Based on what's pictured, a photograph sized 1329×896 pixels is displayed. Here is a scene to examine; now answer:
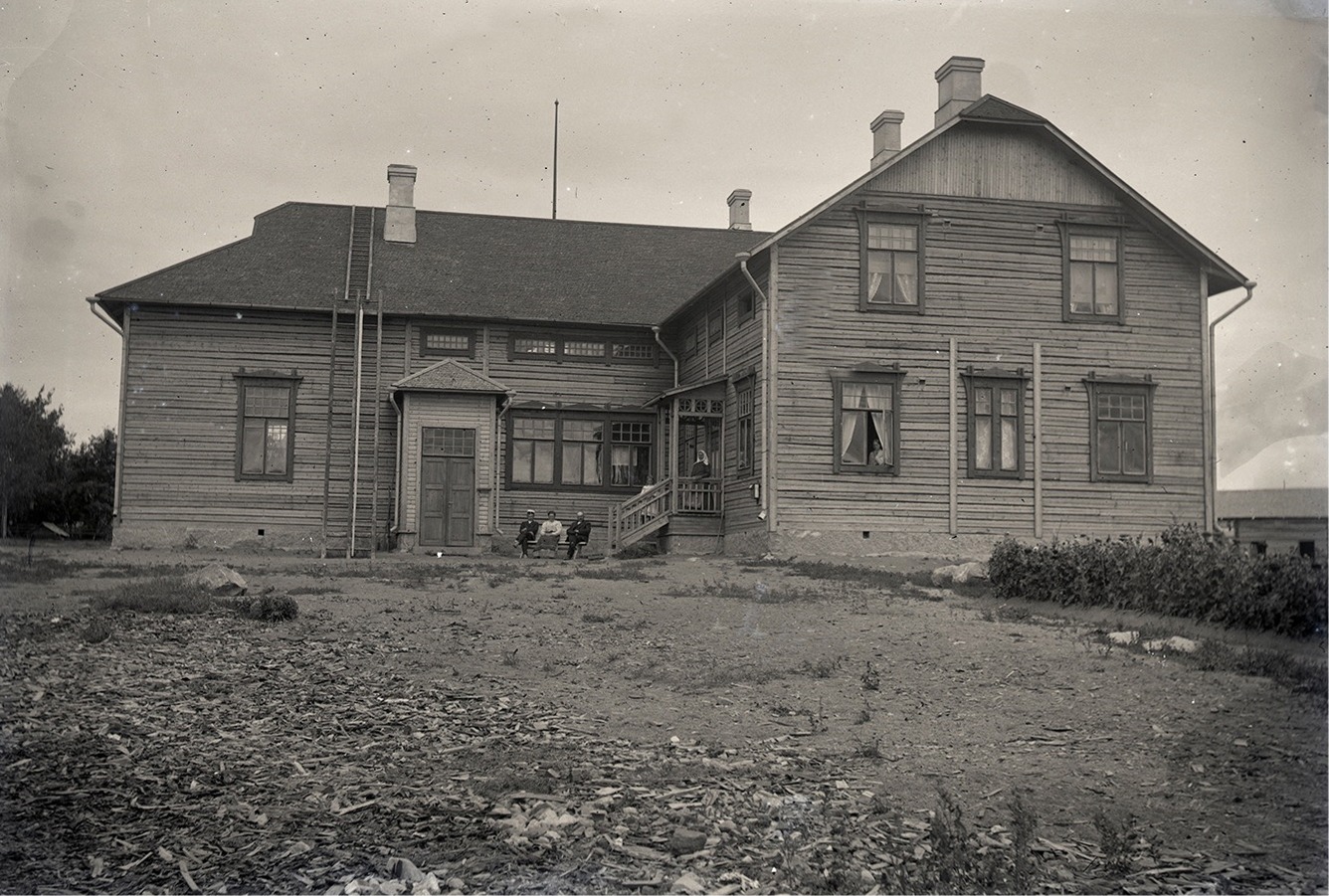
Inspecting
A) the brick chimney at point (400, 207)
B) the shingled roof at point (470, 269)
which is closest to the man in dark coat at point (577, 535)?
the shingled roof at point (470, 269)

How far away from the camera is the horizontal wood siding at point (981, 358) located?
22.0 metres

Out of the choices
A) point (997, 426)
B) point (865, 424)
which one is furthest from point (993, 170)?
point (865, 424)

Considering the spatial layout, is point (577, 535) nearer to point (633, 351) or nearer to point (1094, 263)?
point (633, 351)

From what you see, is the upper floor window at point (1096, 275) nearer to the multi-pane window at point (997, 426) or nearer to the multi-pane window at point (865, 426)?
the multi-pane window at point (997, 426)

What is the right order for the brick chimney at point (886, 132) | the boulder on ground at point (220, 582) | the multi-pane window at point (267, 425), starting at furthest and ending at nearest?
the multi-pane window at point (267, 425) → the brick chimney at point (886, 132) → the boulder on ground at point (220, 582)

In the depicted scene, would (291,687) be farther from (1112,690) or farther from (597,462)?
(597,462)

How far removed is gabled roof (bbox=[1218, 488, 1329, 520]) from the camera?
8188mm

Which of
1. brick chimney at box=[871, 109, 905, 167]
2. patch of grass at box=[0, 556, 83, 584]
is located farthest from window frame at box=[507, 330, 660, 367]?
patch of grass at box=[0, 556, 83, 584]

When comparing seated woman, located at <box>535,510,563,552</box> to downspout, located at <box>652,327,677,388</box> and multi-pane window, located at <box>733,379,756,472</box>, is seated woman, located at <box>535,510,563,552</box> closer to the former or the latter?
multi-pane window, located at <box>733,379,756,472</box>

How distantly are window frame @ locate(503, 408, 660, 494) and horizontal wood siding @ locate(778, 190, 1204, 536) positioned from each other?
633cm

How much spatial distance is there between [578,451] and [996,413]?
9603 millimetres

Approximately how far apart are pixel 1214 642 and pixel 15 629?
10.1m

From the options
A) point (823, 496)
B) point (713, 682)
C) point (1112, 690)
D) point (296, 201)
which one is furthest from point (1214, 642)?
point (296, 201)

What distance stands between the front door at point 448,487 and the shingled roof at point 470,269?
10.3 feet
